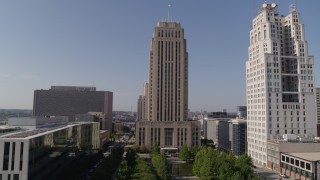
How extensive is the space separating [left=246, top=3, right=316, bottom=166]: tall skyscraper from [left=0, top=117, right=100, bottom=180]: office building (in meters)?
69.7

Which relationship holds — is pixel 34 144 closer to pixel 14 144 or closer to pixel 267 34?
pixel 14 144

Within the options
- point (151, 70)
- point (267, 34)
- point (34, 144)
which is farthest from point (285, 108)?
point (34, 144)

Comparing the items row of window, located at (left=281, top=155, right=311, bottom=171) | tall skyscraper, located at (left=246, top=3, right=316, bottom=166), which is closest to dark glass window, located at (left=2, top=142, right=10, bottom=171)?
row of window, located at (left=281, top=155, right=311, bottom=171)

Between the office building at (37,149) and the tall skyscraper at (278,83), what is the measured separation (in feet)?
229

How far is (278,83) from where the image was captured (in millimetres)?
107312

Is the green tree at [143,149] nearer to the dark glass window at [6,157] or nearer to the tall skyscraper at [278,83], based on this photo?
the tall skyscraper at [278,83]

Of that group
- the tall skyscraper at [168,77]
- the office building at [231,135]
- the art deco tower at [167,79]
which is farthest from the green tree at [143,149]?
the office building at [231,135]

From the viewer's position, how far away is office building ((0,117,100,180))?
52344mm

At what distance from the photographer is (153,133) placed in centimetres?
14975

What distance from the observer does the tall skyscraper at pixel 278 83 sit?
105688mm

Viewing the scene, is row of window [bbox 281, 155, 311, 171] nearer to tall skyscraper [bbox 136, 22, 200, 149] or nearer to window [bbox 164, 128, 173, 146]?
window [bbox 164, 128, 173, 146]

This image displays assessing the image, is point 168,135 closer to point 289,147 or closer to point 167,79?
point 167,79

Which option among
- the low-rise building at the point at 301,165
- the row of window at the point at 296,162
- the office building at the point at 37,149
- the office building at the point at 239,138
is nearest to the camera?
the office building at the point at 37,149

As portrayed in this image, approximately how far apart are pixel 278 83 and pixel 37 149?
88024mm
